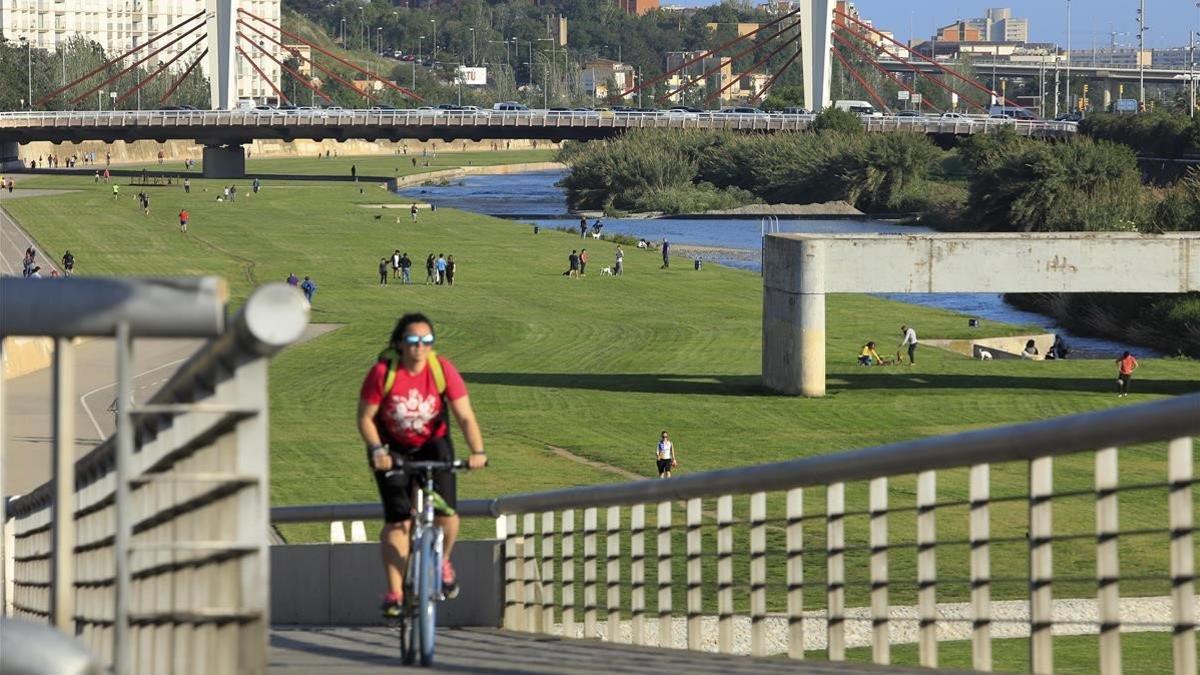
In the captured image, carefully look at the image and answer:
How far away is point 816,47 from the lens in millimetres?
139875

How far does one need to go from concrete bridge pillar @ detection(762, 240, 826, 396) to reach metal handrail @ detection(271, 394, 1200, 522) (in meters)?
31.0

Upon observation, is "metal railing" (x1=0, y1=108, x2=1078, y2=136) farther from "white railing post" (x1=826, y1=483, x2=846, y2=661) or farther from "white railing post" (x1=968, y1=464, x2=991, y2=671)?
"white railing post" (x1=968, y1=464, x2=991, y2=671)

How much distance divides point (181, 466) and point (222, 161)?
141 metres

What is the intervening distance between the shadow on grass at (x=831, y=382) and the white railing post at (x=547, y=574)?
105 ft

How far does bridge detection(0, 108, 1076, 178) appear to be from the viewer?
443ft

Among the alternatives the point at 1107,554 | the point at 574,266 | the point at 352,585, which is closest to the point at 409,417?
the point at 1107,554

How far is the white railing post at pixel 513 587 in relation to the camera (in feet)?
44.5

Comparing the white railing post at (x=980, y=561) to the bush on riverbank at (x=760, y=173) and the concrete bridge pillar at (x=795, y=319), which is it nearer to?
the concrete bridge pillar at (x=795, y=319)

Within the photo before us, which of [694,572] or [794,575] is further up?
[794,575]

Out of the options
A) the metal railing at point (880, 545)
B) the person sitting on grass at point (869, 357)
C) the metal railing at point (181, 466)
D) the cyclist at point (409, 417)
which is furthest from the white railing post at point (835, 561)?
the person sitting on grass at point (869, 357)

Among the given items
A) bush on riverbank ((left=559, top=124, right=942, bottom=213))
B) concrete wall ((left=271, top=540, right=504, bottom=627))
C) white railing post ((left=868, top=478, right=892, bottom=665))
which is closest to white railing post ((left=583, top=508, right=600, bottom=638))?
concrete wall ((left=271, top=540, right=504, bottom=627))

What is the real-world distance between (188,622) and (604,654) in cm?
484

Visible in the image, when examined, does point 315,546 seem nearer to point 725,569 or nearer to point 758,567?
point 725,569

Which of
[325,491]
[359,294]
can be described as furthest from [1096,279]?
[359,294]
